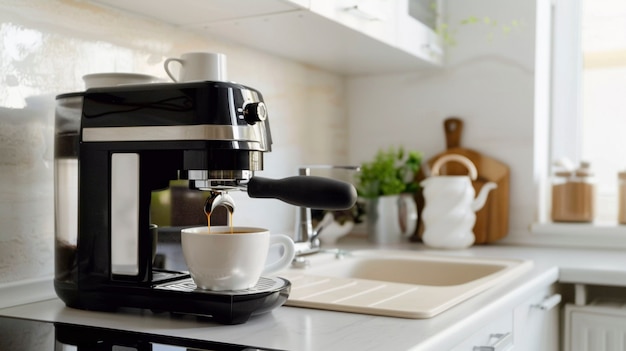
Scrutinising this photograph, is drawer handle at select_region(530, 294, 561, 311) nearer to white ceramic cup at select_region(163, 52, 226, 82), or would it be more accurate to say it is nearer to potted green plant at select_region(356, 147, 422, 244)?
potted green plant at select_region(356, 147, 422, 244)

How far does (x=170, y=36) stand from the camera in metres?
1.49

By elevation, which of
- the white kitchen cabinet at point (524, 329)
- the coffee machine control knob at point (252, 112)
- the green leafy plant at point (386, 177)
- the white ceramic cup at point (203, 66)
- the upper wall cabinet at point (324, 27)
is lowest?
the white kitchen cabinet at point (524, 329)

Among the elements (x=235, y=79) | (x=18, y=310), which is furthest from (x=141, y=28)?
(x=18, y=310)

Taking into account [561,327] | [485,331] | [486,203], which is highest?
[486,203]

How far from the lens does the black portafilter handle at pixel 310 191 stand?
857 mm

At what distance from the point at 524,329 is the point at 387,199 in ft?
2.41

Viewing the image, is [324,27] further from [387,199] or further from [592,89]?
[592,89]

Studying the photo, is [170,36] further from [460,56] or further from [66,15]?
[460,56]

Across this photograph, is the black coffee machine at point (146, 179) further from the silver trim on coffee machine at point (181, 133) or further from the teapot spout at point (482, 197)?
the teapot spout at point (482, 197)

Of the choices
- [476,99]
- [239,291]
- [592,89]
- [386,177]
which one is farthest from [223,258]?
[592,89]

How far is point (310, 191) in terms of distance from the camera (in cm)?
87

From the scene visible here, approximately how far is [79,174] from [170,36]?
1.88 ft

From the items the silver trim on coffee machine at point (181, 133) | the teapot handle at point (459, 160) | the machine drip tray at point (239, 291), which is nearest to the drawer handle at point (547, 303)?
the teapot handle at point (459, 160)

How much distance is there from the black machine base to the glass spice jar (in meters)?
1.34
